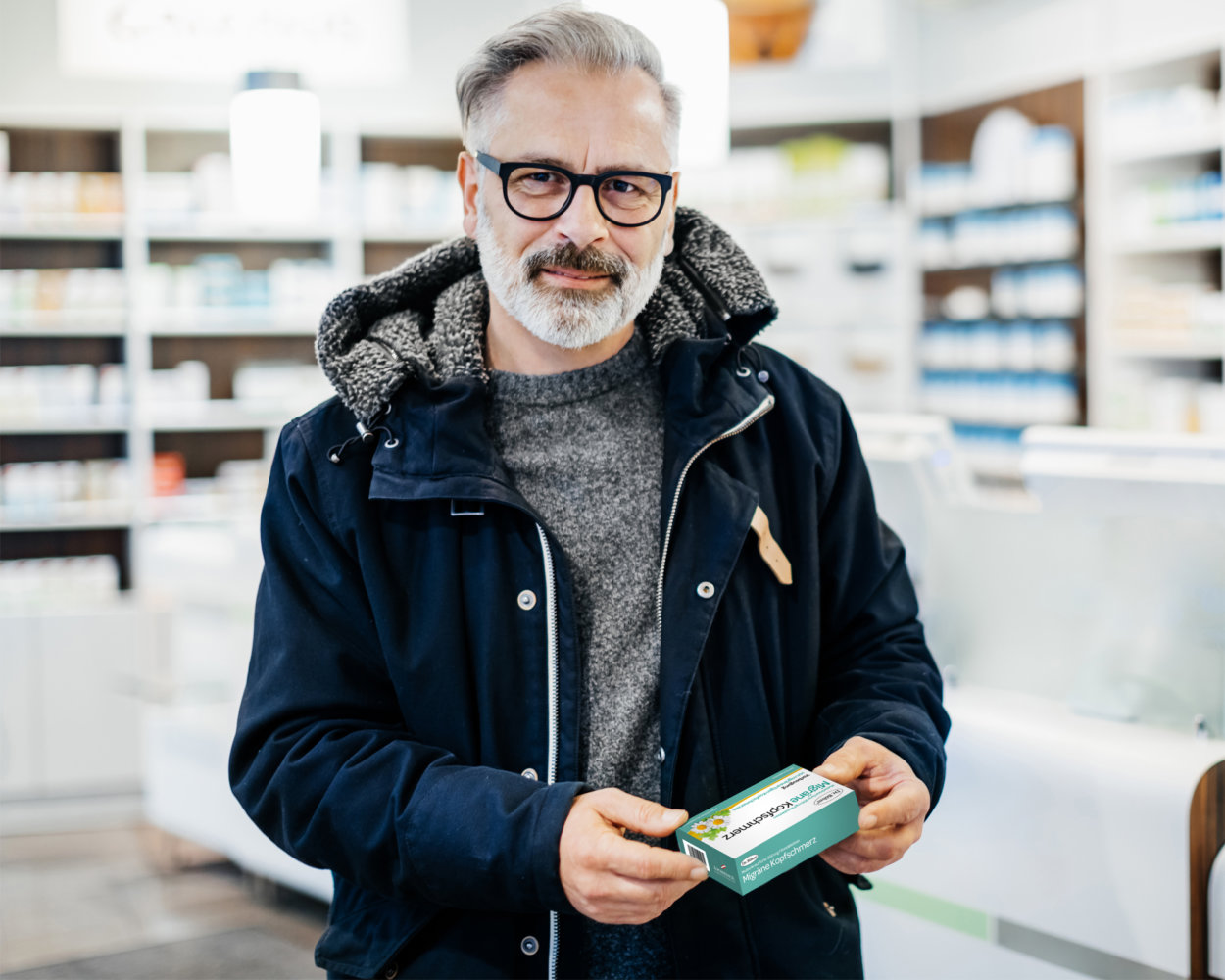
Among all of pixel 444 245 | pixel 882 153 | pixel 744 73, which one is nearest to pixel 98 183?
pixel 744 73

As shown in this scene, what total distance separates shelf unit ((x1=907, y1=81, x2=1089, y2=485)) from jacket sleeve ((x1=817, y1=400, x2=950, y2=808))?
4.34 m

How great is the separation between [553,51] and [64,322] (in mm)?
4709

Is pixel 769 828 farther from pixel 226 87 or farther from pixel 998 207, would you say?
pixel 226 87

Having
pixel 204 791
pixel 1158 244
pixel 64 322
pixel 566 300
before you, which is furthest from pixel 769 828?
pixel 64 322

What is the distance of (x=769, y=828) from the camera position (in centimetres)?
119

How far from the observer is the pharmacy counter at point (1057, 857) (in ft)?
6.09

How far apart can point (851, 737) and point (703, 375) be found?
45cm

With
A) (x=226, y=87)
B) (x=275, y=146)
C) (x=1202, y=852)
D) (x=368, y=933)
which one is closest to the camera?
(x=368, y=933)

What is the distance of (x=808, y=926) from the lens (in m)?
1.41

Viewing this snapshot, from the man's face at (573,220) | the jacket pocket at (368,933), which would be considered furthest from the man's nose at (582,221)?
the jacket pocket at (368,933)

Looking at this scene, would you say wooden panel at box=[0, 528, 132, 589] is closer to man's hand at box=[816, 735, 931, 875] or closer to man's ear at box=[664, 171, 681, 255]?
man's ear at box=[664, 171, 681, 255]

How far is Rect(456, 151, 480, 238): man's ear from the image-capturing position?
1.51 meters

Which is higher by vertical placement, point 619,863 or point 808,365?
point 808,365

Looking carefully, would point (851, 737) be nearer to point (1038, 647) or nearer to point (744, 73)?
point (1038, 647)
